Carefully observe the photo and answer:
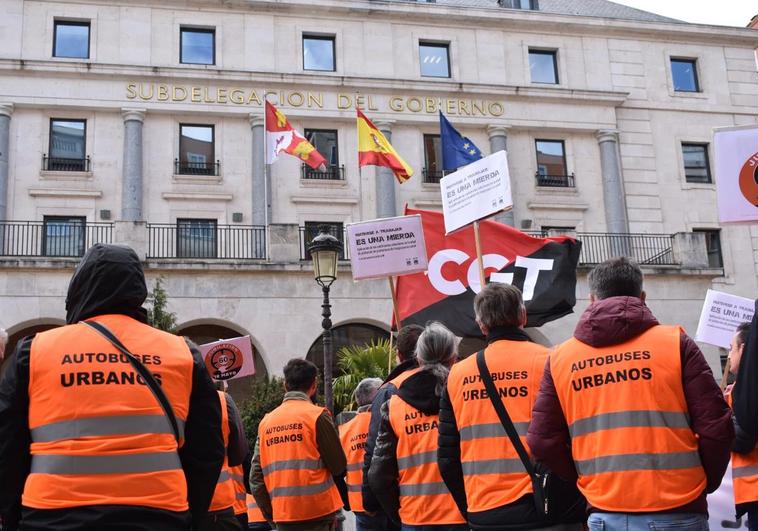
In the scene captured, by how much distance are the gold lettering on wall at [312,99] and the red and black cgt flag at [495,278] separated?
669 inches

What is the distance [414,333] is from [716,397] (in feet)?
9.66

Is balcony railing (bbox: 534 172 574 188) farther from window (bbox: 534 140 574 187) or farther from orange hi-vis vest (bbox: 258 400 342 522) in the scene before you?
orange hi-vis vest (bbox: 258 400 342 522)

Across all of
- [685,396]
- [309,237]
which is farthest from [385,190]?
[685,396]

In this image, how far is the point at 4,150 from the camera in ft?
84.3

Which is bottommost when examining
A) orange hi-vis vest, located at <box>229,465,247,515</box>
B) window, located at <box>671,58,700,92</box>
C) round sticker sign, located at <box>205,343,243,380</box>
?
orange hi-vis vest, located at <box>229,465,247,515</box>

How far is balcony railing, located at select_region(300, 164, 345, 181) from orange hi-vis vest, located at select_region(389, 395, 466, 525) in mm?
22322

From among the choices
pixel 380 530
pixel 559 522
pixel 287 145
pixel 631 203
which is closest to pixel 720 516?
pixel 380 530

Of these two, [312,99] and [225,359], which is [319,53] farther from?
[225,359]

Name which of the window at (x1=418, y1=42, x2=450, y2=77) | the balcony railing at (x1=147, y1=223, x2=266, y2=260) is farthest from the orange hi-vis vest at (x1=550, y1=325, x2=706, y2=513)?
the window at (x1=418, y1=42, x2=450, y2=77)

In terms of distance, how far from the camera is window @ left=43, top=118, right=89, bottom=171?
26281mm

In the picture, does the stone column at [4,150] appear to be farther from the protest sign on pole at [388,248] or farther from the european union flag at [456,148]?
the protest sign on pole at [388,248]

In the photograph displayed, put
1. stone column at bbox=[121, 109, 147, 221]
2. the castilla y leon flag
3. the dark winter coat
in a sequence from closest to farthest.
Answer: the dark winter coat < the castilla y leon flag < stone column at bbox=[121, 109, 147, 221]

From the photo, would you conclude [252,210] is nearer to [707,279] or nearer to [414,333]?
[707,279]

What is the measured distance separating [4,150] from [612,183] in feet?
65.0
